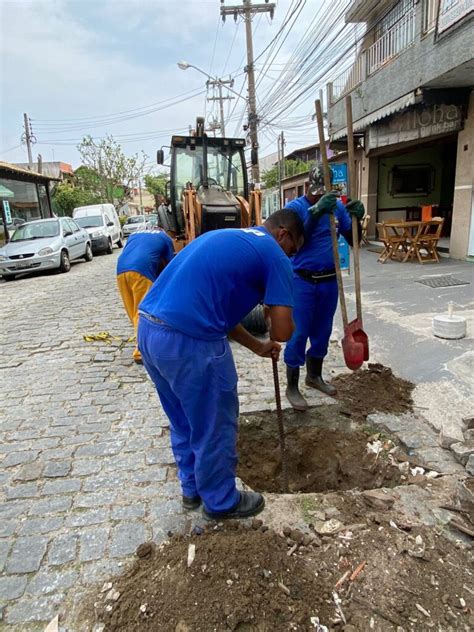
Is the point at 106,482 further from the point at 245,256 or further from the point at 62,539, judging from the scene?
the point at 245,256

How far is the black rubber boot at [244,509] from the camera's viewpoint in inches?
95.5

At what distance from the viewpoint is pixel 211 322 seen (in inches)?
83.3

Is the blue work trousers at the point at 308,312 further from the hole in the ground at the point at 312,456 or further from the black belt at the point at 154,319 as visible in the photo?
the black belt at the point at 154,319

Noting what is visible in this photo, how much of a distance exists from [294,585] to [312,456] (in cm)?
145

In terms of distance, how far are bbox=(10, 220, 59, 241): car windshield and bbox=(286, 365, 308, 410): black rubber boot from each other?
11951 millimetres

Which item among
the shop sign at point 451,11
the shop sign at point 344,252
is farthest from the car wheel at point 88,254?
the shop sign at point 451,11

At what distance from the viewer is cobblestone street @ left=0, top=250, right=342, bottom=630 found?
7.28 ft

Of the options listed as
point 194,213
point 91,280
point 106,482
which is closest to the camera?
point 106,482

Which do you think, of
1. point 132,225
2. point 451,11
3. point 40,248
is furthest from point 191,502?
point 132,225

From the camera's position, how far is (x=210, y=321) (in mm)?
2113

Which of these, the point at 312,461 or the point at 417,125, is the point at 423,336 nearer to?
the point at 312,461

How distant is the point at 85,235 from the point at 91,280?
4866mm

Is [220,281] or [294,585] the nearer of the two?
[294,585]

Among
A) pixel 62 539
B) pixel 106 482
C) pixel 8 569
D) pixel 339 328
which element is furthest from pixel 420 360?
pixel 8 569
